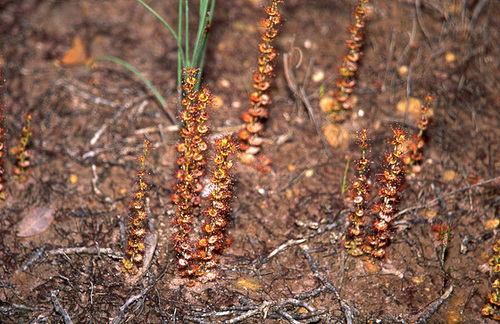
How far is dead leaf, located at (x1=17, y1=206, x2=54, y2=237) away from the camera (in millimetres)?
3613

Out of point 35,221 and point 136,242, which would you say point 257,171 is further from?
point 35,221

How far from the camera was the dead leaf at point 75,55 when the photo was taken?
4.76 metres

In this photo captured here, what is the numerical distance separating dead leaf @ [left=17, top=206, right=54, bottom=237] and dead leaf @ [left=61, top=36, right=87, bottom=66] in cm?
152

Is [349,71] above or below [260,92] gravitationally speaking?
above

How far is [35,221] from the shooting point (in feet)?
12.0

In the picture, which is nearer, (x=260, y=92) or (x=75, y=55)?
(x=260, y=92)

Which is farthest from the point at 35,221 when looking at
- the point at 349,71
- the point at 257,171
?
the point at 349,71

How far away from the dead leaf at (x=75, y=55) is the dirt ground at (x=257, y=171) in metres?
0.06

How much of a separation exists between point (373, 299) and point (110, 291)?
1550 mm

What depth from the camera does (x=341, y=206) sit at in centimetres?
381

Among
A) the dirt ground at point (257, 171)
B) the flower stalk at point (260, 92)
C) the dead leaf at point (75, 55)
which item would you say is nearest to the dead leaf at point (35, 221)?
the dirt ground at point (257, 171)

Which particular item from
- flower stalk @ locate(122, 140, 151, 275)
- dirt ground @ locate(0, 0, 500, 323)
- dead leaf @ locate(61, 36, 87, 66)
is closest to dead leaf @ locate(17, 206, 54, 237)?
dirt ground @ locate(0, 0, 500, 323)

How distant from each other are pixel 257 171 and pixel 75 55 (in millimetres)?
1964

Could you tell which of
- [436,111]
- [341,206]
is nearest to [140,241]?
[341,206]
